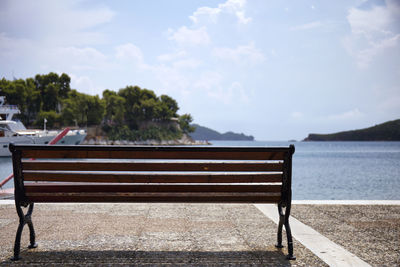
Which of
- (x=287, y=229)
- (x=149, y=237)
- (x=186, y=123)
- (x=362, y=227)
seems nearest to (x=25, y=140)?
(x=149, y=237)

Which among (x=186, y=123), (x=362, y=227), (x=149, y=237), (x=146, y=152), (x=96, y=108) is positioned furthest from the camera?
(x=186, y=123)

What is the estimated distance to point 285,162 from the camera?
3379 millimetres

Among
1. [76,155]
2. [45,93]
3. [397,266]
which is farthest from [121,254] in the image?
[45,93]

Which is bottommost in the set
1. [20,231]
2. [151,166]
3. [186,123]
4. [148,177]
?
[20,231]

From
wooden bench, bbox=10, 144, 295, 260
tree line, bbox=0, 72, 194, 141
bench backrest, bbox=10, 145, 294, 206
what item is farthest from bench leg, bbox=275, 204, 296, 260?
tree line, bbox=0, 72, 194, 141

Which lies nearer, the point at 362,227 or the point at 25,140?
the point at 362,227

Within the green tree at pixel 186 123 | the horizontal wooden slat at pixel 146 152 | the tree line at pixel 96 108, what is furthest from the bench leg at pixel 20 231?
the green tree at pixel 186 123

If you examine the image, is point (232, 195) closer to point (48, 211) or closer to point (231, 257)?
point (231, 257)

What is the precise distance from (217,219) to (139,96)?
108620 millimetres

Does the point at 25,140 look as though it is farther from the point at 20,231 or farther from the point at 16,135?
the point at 20,231

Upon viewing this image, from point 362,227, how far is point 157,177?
2.86 meters

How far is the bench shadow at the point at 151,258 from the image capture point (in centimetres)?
317

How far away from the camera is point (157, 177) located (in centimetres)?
338

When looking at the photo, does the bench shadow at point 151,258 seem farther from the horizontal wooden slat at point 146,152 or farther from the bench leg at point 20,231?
the horizontal wooden slat at point 146,152
